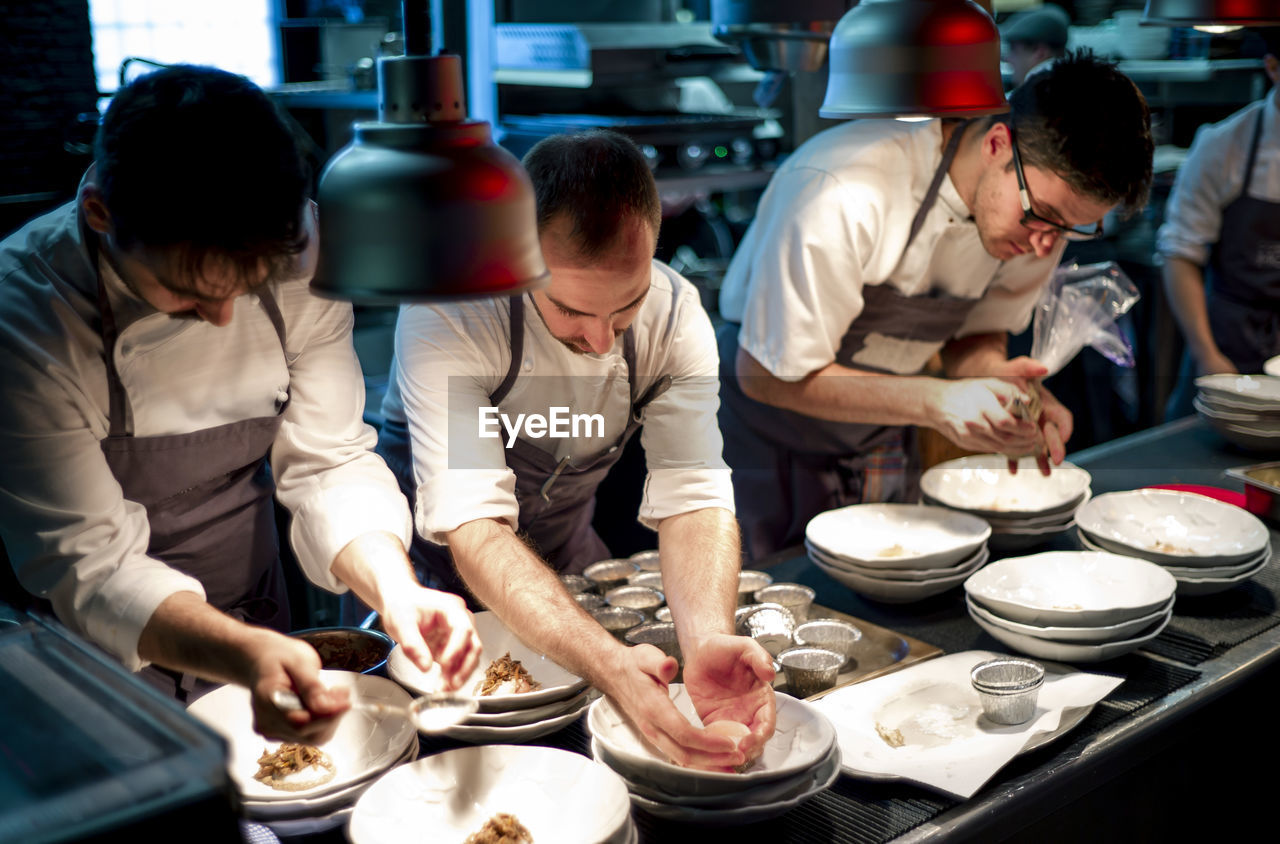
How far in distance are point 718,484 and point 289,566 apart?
4.27ft

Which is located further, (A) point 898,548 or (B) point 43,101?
(B) point 43,101

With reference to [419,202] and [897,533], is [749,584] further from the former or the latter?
[419,202]

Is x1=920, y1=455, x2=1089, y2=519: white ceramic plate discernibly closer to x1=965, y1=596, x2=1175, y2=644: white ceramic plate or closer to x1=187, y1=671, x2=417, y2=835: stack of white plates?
x1=965, y1=596, x2=1175, y2=644: white ceramic plate

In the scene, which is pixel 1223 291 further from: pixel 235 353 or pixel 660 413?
pixel 235 353

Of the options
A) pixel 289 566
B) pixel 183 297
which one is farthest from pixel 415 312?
pixel 289 566

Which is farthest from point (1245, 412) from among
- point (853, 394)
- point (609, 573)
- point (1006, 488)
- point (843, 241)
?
point (609, 573)

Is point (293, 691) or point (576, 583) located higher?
point (293, 691)

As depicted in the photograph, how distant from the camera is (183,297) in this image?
1.31m

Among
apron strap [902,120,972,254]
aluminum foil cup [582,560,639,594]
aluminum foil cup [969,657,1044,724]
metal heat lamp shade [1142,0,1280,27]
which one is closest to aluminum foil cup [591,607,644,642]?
aluminum foil cup [582,560,639,594]

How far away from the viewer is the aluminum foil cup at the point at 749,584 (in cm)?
198

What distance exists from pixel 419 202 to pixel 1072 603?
1449 millimetres

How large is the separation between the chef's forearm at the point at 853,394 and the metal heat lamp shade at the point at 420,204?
148 cm

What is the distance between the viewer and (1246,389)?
298 cm

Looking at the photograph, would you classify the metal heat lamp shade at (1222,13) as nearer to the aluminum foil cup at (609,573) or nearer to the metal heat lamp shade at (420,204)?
the aluminum foil cup at (609,573)
